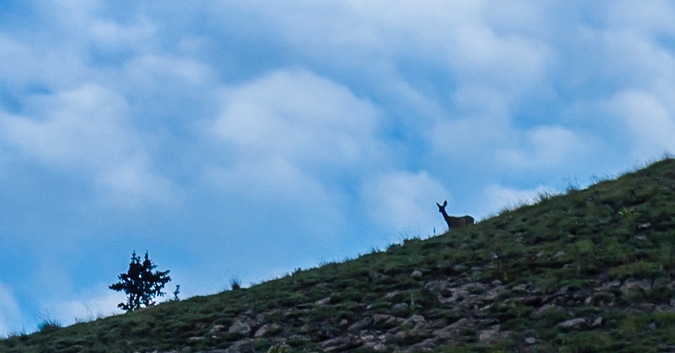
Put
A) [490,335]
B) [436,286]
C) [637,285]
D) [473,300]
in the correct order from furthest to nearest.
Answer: [436,286] → [473,300] → [637,285] → [490,335]

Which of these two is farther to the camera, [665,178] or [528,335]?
[665,178]

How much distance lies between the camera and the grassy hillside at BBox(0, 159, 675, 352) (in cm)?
1202

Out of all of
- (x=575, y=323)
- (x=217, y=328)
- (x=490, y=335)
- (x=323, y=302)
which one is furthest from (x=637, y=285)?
(x=217, y=328)

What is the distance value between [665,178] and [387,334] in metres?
12.6

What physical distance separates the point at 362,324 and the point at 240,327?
284cm

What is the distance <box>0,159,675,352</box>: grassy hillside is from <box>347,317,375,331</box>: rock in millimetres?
25

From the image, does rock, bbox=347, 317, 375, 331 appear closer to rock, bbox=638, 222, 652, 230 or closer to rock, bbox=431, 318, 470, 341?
→ rock, bbox=431, 318, 470, 341

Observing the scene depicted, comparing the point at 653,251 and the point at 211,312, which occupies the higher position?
the point at 211,312

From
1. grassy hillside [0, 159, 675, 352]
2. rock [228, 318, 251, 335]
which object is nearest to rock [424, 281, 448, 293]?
grassy hillside [0, 159, 675, 352]

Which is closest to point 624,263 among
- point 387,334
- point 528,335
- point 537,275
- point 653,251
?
point 653,251

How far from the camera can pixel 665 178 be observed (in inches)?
837

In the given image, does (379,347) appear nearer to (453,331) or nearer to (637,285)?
(453,331)

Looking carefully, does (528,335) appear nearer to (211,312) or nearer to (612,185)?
(211,312)

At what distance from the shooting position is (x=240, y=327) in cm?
1504
